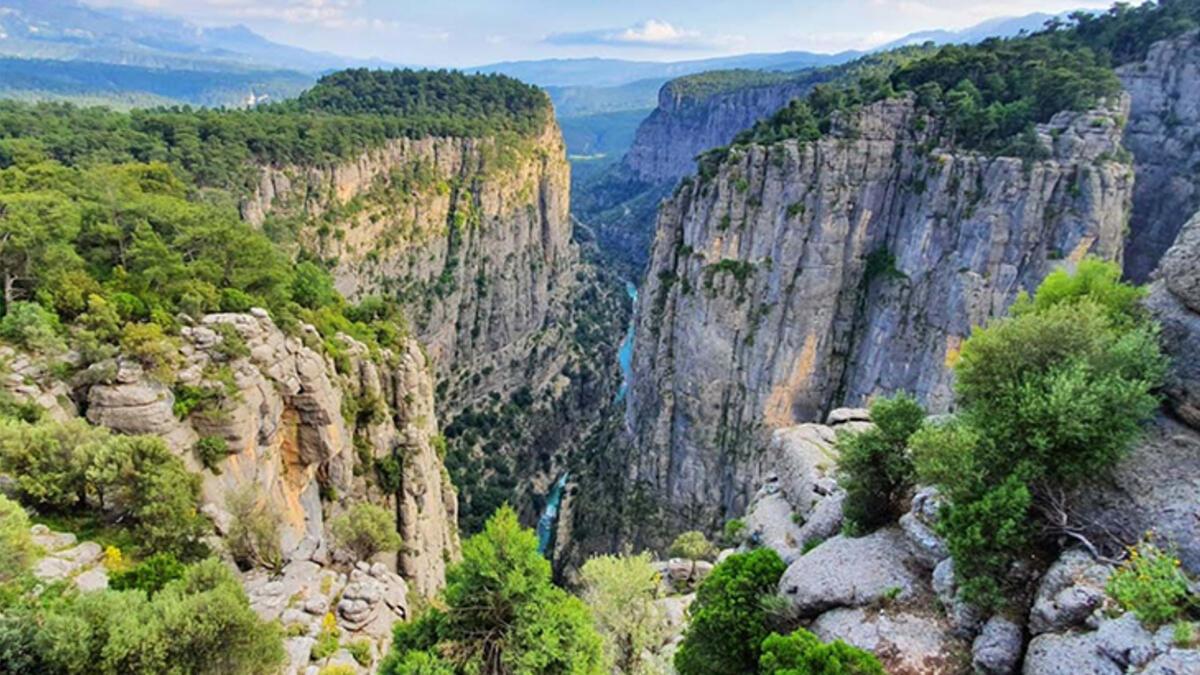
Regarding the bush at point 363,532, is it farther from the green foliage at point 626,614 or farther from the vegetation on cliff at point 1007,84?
the vegetation on cliff at point 1007,84

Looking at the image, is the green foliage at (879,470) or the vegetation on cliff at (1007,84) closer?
the green foliage at (879,470)

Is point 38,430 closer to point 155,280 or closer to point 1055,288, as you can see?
point 155,280

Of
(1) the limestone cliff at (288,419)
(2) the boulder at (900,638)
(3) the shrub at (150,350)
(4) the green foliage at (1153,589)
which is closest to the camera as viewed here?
(4) the green foliage at (1153,589)

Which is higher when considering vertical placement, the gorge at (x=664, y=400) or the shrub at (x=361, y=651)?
the gorge at (x=664, y=400)

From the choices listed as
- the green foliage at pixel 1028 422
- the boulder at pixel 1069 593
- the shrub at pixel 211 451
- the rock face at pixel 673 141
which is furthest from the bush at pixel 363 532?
the rock face at pixel 673 141

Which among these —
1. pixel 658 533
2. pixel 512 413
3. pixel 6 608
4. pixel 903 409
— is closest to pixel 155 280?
pixel 6 608

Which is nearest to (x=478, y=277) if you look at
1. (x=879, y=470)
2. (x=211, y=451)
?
(x=211, y=451)

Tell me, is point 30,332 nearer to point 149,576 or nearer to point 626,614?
point 149,576

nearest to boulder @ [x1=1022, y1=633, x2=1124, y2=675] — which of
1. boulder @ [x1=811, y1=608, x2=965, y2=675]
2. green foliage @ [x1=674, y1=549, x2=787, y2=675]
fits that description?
boulder @ [x1=811, y1=608, x2=965, y2=675]
